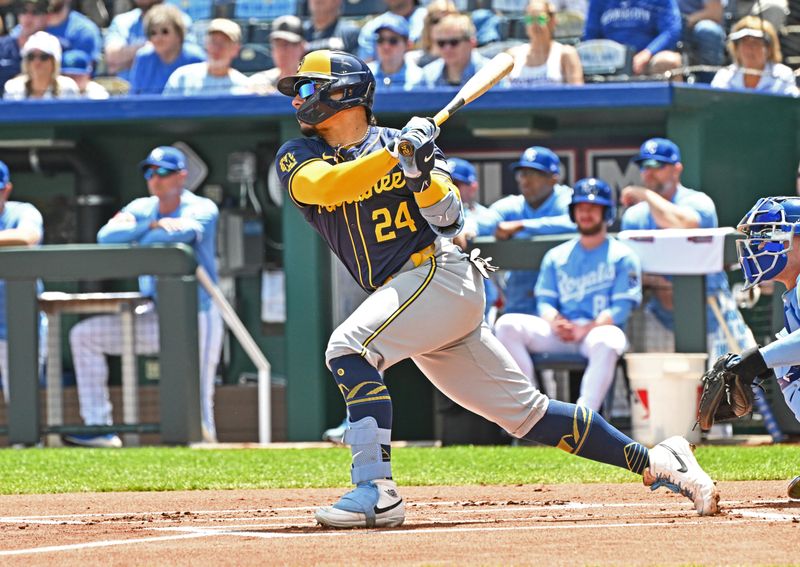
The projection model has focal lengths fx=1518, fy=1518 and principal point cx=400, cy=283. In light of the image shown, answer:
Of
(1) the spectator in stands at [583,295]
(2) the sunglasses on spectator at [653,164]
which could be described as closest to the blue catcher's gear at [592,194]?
(1) the spectator in stands at [583,295]

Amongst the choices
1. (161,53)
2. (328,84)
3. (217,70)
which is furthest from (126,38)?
(328,84)

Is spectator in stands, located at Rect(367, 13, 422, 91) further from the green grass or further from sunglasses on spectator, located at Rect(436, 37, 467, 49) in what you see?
the green grass

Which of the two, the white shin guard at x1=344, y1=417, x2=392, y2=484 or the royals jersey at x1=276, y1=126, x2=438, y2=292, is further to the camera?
the royals jersey at x1=276, y1=126, x2=438, y2=292

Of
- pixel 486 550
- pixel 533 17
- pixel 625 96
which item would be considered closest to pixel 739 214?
pixel 625 96

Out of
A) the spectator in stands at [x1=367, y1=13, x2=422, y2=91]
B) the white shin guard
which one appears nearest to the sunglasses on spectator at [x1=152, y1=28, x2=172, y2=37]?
the spectator in stands at [x1=367, y1=13, x2=422, y2=91]

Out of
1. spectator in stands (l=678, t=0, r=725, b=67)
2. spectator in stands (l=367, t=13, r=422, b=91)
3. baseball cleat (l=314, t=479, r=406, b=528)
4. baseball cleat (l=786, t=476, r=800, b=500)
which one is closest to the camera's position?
baseball cleat (l=314, t=479, r=406, b=528)

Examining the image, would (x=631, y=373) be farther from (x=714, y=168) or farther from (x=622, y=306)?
(x=714, y=168)

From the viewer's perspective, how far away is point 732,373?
4.95 m

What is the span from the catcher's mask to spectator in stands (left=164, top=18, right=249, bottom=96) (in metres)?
5.92

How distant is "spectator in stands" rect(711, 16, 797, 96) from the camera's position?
10117 millimetres

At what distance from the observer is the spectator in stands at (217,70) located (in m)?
10.6

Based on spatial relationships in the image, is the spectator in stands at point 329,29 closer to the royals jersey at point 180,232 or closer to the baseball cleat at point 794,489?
the royals jersey at point 180,232

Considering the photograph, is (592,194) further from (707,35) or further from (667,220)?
(707,35)

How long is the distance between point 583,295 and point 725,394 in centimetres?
409
